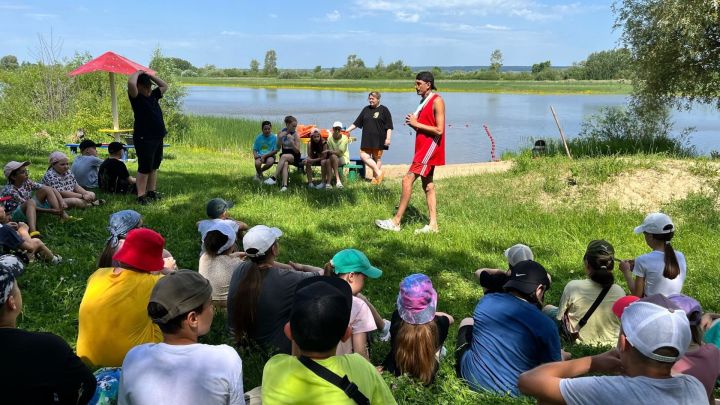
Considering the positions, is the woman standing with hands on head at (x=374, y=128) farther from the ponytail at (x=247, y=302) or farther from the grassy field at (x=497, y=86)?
the grassy field at (x=497, y=86)

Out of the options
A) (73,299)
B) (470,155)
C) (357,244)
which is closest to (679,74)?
(470,155)

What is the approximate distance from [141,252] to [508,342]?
2077 mm

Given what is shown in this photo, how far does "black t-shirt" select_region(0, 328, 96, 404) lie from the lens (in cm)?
208

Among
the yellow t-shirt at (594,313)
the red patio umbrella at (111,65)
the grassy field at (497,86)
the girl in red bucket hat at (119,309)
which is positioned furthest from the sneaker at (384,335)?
the grassy field at (497,86)

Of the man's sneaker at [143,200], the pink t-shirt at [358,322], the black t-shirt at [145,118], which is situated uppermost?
the black t-shirt at [145,118]

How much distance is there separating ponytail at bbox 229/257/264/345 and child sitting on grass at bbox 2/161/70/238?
120 inches

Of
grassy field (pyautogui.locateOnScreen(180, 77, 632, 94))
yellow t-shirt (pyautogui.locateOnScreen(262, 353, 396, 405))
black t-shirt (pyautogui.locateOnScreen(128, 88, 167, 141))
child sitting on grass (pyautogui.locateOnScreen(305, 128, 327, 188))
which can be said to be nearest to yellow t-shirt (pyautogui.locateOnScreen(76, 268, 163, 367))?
yellow t-shirt (pyautogui.locateOnScreen(262, 353, 396, 405))

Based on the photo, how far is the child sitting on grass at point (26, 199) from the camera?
5684mm

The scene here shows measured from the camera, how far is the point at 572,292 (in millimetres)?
4004

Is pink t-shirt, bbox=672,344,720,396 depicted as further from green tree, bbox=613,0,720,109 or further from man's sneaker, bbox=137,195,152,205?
green tree, bbox=613,0,720,109

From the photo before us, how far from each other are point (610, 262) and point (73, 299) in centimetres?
401

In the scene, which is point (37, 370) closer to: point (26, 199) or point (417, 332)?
point (417, 332)

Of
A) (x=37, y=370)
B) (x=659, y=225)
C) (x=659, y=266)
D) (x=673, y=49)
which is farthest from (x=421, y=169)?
(x=673, y=49)

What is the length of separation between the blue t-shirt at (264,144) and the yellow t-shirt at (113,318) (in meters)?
7.01
